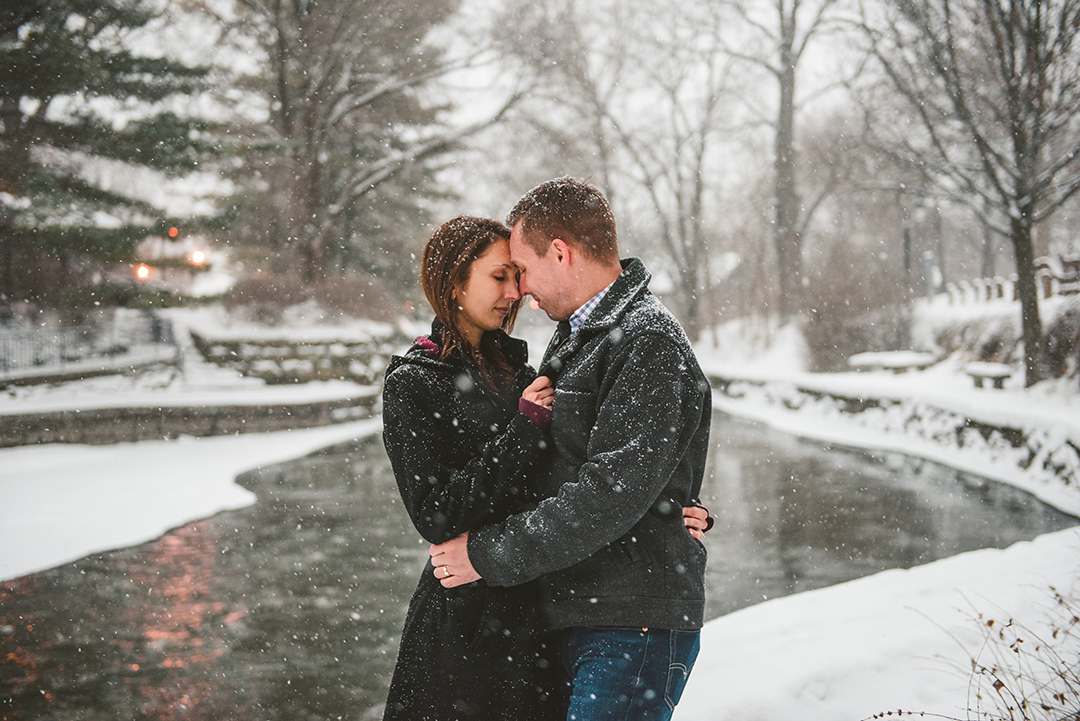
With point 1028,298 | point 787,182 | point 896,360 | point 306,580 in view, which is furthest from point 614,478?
point 787,182

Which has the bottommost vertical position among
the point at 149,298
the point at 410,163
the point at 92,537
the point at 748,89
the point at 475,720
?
the point at 92,537

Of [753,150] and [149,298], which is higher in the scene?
[753,150]

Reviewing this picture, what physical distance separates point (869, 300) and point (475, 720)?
20470 mm

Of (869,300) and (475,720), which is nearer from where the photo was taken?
(475,720)

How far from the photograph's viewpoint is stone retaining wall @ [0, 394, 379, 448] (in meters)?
11.3

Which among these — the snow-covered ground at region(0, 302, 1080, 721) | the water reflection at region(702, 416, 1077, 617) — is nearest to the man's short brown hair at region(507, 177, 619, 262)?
the snow-covered ground at region(0, 302, 1080, 721)

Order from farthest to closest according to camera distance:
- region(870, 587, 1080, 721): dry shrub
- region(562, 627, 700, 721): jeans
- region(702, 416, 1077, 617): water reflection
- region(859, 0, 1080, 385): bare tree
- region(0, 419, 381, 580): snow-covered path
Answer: region(859, 0, 1080, 385): bare tree, region(0, 419, 381, 580): snow-covered path, region(702, 416, 1077, 617): water reflection, region(870, 587, 1080, 721): dry shrub, region(562, 627, 700, 721): jeans

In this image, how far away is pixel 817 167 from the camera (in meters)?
28.1

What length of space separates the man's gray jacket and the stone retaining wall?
1212 cm

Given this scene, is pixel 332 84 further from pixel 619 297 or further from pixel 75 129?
pixel 619 297

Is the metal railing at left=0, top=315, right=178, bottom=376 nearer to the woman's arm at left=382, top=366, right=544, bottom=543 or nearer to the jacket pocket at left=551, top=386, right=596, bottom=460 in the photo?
the woman's arm at left=382, top=366, right=544, bottom=543

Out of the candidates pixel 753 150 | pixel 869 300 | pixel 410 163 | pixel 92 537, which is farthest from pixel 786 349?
pixel 92 537

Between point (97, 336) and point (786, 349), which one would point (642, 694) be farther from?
point (786, 349)

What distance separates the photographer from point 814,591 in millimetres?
5098
